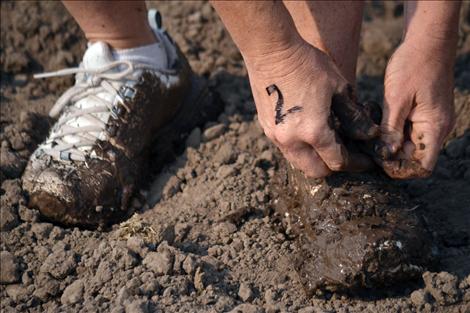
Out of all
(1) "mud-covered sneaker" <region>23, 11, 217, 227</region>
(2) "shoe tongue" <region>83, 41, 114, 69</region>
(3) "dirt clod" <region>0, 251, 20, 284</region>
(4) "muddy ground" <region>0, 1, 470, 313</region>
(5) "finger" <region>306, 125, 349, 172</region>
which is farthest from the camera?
(2) "shoe tongue" <region>83, 41, 114, 69</region>

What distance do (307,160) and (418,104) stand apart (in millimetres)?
317

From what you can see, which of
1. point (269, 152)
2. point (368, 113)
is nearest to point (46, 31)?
point (269, 152)

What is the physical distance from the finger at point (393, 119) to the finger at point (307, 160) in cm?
18

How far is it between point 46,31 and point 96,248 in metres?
1.26

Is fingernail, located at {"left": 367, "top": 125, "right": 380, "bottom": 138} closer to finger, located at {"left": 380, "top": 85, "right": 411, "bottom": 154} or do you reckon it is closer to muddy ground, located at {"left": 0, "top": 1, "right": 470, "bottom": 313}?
finger, located at {"left": 380, "top": 85, "right": 411, "bottom": 154}

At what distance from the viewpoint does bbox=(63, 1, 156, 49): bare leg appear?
7.88ft

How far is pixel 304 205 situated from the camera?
2076mm

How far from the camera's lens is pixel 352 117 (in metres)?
1.89

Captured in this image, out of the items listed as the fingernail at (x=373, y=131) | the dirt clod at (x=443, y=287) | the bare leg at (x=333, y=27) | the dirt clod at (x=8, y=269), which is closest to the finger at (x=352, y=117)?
the fingernail at (x=373, y=131)

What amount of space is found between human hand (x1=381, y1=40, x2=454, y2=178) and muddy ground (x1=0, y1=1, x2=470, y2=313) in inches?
7.5

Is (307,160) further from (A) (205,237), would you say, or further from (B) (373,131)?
(A) (205,237)

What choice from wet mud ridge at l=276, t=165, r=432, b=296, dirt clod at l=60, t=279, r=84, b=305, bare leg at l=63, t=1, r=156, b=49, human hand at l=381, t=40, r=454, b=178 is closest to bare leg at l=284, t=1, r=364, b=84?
human hand at l=381, t=40, r=454, b=178

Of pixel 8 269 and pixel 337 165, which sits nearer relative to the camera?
pixel 337 165

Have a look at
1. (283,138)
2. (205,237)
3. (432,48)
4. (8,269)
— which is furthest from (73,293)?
(432,48)
